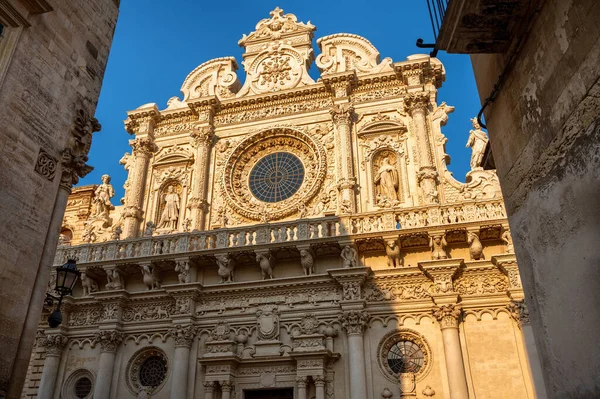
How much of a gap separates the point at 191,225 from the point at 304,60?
7573 millimetres

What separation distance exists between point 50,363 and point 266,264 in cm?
701

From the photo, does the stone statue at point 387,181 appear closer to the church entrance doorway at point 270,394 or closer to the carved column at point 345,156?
the carved column at point 345,156

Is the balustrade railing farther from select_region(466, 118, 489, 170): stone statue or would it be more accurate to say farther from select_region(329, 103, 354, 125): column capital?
select_region(329, 103, 354, 125): column capital

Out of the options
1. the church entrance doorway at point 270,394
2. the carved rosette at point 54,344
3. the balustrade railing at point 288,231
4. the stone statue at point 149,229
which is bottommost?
the church entrance doorway at point 270,394

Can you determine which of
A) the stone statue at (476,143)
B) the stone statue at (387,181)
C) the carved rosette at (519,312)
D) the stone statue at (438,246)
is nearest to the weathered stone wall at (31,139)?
the stone statue at (438,246)

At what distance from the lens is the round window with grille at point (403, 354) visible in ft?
42.2

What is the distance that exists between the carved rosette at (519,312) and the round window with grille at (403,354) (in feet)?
7.35

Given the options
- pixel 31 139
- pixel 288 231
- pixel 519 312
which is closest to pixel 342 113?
pixel 288 231

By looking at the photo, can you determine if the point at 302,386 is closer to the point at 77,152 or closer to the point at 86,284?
the point at 86,284

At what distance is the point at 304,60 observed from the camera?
19312 millimetres

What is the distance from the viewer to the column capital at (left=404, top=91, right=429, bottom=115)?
16641mm

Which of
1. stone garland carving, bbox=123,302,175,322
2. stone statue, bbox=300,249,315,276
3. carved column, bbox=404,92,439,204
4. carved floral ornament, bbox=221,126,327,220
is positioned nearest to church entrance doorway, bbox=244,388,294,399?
stone statue, bbox=300,249,315,276

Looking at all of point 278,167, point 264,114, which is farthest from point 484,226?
point 264,114

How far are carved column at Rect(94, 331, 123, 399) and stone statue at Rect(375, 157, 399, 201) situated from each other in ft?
29.4
